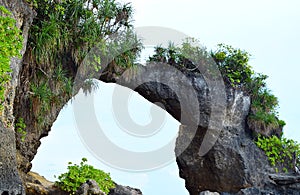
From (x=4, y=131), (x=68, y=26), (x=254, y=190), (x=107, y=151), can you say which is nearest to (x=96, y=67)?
(x=68, y=26)

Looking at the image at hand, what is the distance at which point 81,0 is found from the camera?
8.32 m

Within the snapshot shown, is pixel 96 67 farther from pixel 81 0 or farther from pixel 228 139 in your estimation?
pixel 228 139

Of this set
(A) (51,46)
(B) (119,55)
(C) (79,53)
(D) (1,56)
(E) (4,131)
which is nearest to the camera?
(D) (1,56)

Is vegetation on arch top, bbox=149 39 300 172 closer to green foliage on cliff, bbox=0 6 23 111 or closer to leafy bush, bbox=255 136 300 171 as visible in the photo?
leafy bush, bbox=255 136 300 171

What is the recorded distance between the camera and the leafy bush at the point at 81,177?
8.45 meters

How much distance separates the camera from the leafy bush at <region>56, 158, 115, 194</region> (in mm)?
8453

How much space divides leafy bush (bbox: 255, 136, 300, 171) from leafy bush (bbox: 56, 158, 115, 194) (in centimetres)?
430

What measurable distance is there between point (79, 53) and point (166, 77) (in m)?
Answer: 2.90

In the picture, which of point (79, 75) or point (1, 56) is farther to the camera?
point (79, 75)

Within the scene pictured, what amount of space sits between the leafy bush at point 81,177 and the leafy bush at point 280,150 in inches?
169

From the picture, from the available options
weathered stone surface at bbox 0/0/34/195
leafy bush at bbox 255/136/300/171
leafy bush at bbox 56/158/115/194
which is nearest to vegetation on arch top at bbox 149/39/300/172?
leafy bush at bbox 255/136/300/171

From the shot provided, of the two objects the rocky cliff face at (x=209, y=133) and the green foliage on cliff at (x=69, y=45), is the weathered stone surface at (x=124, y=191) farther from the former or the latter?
the green foliage on cliff at (x=69, y=45)

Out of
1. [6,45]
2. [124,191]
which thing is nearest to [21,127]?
[124,191]

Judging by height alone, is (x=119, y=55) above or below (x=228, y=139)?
above
